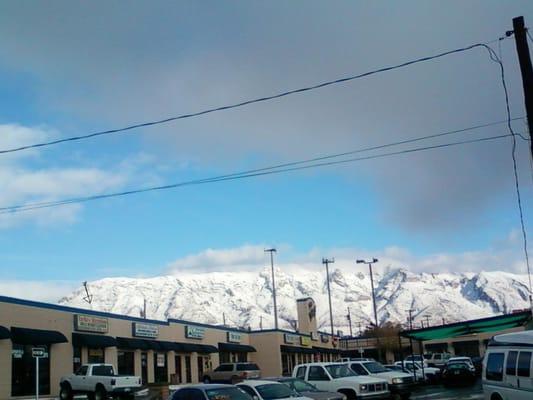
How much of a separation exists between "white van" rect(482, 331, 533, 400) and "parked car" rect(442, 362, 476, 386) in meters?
22.8

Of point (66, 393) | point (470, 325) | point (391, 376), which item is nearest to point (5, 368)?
point (66, 393)

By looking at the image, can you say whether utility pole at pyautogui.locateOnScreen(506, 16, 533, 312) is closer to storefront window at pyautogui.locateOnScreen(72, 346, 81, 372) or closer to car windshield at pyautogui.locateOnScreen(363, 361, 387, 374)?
car windshield at pyautogui.locateOnScreen(363, 361, 387, 374)

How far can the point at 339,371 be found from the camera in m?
24.4

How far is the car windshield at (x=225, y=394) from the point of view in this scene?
15.1m

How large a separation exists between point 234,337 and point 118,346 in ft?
66.1

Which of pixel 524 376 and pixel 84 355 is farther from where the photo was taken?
pixel 84 355

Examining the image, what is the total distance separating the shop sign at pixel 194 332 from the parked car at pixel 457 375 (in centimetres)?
2111

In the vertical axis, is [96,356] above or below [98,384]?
above

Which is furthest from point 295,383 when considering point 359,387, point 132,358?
point 132,358

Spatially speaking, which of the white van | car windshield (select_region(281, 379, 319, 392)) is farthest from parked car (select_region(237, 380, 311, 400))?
the white van

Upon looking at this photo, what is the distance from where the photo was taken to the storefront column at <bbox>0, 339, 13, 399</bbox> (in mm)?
32125

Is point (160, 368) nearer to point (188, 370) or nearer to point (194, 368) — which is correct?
point (188, 370)

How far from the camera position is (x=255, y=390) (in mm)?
17672

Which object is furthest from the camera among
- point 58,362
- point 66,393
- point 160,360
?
point 160,360
